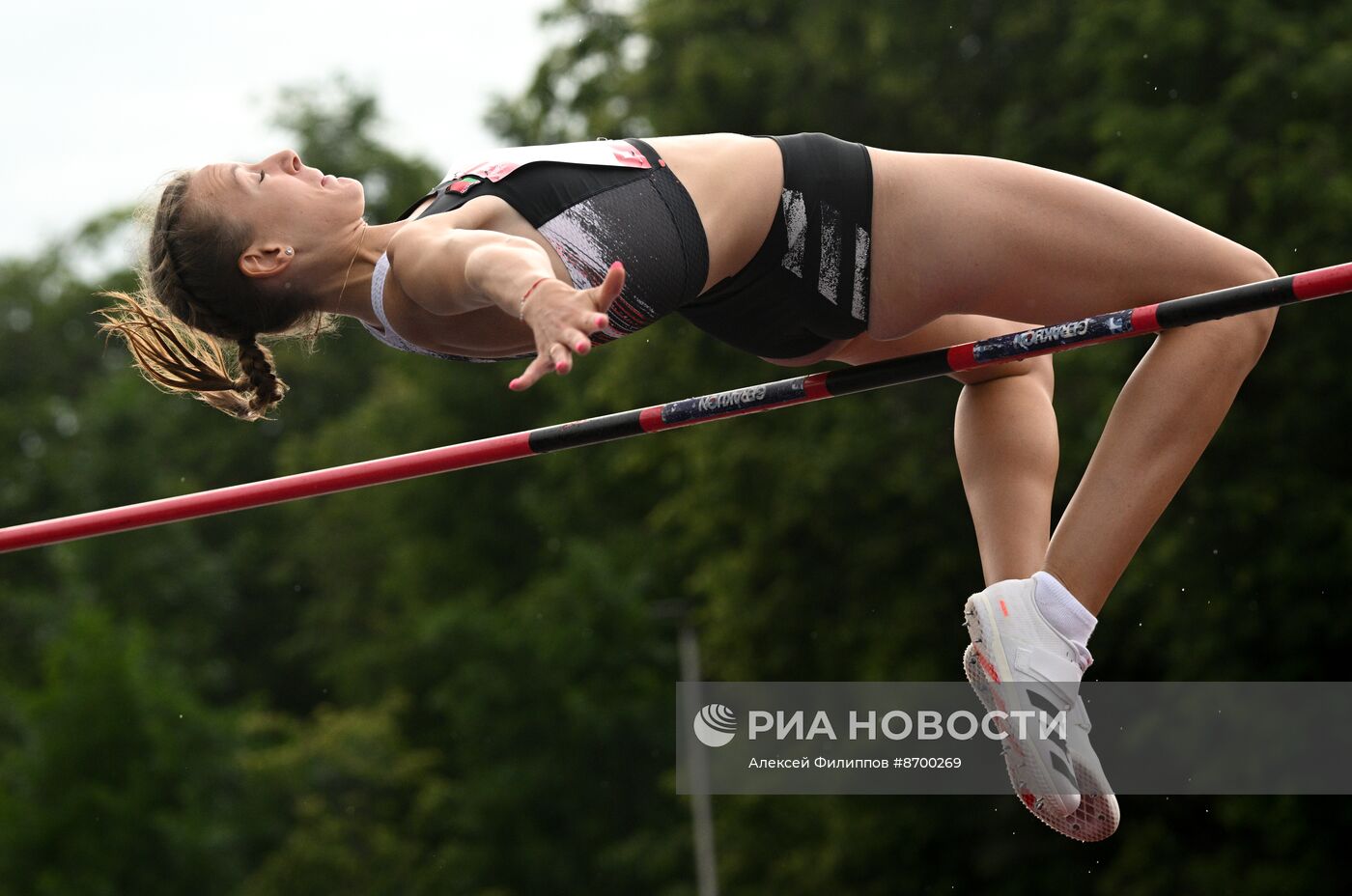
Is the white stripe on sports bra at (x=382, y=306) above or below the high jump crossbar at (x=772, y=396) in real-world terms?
above

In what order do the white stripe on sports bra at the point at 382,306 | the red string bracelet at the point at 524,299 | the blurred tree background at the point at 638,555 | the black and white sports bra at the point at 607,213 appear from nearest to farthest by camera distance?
1. the red string bracelet at the point at 524,299
2. the black and white sports bra at the point at 607,213
3. the white stripe on sports bra at the point at 382,306
4. the blurred tree background at the point at 638,555

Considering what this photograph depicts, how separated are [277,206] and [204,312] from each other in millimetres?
254

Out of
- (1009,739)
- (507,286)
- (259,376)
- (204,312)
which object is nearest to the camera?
(507,286)

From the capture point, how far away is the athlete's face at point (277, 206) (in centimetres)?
285

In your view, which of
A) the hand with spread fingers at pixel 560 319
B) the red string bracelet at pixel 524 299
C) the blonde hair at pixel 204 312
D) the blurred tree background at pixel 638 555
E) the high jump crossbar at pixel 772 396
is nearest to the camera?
the hand with spread fingers at pixel 560 319

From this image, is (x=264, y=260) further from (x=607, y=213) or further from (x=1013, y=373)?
(x=1013, y=373)

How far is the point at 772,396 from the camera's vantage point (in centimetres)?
284

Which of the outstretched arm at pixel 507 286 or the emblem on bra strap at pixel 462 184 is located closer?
the outstretched arm at pixel 507 286

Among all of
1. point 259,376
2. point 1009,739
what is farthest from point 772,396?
point 259,376

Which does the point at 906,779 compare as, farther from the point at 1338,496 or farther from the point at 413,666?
the point at 413,666

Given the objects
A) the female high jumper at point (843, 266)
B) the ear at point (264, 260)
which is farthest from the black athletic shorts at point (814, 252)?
the ear at point (264, 260)

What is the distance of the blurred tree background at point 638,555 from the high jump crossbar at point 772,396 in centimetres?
827

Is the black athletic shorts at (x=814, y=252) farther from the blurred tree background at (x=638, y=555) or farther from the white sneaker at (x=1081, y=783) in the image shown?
the blurred tree background at (x=638, y=555)

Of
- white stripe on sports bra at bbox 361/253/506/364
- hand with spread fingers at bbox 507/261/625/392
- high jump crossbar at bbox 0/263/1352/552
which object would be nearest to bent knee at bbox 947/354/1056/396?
high jump crossbar at bbox 0/263/1352/552
